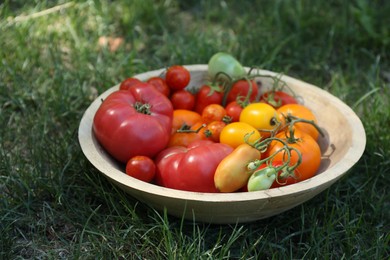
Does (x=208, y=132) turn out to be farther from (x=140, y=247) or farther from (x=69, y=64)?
(x=69, y=64)

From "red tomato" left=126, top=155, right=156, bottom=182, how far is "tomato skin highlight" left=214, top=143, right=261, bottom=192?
0.25 metres

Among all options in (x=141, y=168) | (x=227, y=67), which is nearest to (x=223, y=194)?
(x=141, y=168)

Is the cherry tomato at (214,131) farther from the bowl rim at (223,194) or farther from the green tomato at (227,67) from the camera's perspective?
the bowl rim at (223,194)

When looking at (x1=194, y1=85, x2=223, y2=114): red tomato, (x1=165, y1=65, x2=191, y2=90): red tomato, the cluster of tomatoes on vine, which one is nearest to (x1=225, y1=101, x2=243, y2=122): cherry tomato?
the cluster of tomatoes on vine

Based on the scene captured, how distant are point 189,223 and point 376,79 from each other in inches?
59.1

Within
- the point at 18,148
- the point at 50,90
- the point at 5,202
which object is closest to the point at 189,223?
the point at 5,202

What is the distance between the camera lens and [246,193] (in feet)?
6.21

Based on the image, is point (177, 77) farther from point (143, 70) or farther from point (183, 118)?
point (143, 70)

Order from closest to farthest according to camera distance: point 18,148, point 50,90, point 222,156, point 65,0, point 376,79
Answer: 1. point 222,156
2. point 18,148
3. point 50,90
4. point 376,79
5. point 65,0

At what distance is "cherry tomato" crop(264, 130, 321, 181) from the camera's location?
213cm

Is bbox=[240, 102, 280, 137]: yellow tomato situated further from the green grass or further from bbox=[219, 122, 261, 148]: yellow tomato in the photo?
the green grass

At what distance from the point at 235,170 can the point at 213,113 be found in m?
0.45

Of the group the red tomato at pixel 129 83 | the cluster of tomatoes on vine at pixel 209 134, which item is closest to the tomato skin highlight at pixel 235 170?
the cluster of tomatoes on vine at pixel 209 134

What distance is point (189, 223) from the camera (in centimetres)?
218
